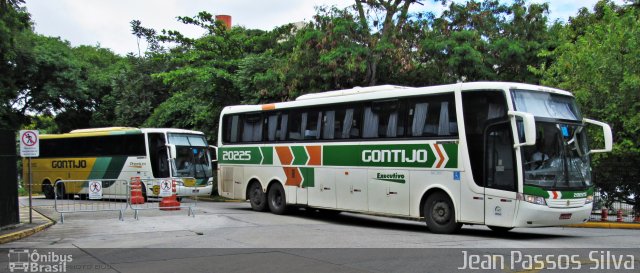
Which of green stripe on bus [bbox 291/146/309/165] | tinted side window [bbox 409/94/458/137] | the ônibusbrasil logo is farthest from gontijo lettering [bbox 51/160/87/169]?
tinted side window [bbox 409/94/458/137]

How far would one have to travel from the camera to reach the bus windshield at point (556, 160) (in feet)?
40.8

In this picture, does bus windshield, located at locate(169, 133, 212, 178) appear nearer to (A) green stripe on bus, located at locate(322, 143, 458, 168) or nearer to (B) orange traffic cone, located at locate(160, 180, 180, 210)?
(B) orange traffic cone, located at locate(160, 180, 180, 210)

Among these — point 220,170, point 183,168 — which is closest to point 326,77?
point 220,170

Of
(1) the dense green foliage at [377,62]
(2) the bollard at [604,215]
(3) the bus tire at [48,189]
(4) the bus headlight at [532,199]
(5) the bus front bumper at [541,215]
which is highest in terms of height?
(1) the dense green foliage at [377,62]

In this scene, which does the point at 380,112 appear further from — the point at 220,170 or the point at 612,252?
the point at 220,170

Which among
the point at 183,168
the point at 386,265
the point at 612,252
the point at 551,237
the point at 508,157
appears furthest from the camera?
the point at 183,168

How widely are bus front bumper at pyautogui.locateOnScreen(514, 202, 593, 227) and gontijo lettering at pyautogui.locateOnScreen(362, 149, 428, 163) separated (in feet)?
8.96

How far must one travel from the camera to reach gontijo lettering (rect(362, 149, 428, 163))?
14344mm

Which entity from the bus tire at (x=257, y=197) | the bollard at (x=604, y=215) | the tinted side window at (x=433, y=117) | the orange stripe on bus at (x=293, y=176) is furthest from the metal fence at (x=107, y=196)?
the bollard at (x=604, y=215)

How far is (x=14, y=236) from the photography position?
12.9 meters

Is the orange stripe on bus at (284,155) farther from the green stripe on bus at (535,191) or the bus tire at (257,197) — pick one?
the green stripe on bus at (535,191)

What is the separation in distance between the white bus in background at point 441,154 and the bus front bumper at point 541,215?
21mm

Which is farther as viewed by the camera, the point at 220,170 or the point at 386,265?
the point at 220,170

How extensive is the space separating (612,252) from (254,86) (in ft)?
66.9
